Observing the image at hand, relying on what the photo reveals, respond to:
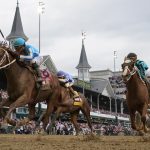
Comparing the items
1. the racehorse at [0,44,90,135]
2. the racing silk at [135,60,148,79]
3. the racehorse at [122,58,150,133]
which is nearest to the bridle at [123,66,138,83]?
the racehorse at [122,58,150,133]

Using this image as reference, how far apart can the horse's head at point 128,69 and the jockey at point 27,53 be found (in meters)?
2.54

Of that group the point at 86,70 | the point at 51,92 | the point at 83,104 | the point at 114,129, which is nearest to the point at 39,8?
the point at 114,129

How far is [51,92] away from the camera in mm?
13125

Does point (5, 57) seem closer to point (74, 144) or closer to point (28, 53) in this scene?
point (28, 53)

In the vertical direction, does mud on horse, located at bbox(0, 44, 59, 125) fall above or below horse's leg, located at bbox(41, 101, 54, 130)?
above

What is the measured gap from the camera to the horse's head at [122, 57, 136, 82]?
1215 cm

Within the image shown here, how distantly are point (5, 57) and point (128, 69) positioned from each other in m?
3.72

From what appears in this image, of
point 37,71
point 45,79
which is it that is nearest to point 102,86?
point 45,79

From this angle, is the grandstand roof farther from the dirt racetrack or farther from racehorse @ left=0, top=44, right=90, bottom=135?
racehorse @ left=0, top=44, right=90, bottom=135

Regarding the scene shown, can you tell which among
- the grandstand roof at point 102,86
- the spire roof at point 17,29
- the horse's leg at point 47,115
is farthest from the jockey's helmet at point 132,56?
the grandstand roof at point 102,86

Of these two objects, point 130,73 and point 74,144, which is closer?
point 74,144

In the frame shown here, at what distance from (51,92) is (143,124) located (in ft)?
10.2

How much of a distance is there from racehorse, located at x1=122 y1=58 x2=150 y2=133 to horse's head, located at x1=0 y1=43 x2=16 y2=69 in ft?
11.3

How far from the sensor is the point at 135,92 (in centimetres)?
1254
